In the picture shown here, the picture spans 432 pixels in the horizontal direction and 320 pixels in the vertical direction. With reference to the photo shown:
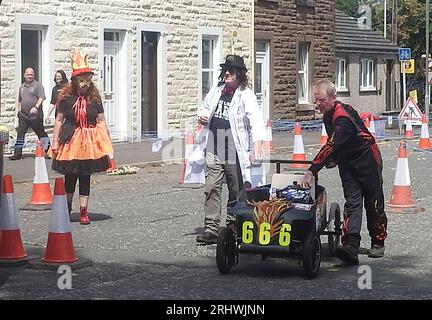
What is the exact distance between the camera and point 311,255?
790 centimetres

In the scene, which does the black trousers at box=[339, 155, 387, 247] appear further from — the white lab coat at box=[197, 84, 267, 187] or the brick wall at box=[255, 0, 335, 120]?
the brick wall at box=[255, 0, 335, 120]

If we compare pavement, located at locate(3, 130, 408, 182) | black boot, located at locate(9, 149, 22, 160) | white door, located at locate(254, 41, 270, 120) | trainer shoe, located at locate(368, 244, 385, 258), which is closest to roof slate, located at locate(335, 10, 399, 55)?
white door, located at locate(254, 41, 270, 120)

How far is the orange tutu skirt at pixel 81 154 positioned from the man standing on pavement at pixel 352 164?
3216 mm

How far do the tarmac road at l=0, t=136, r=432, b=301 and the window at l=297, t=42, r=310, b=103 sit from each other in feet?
63.0

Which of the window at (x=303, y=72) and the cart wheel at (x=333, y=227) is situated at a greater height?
the window at (x=303, y=72)

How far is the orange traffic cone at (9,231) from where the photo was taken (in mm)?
8570

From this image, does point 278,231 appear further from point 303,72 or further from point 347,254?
point 303,72

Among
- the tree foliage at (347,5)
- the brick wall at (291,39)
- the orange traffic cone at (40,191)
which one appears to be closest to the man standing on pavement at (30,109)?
the orange traffic cone at (40,191)

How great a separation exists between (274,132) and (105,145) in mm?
17680

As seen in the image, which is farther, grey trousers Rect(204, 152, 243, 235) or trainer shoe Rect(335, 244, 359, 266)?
grey trousers Rect(204, 152, 243, 235)

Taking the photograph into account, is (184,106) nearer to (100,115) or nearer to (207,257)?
(100,115)

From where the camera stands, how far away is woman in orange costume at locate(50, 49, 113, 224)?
10836mm

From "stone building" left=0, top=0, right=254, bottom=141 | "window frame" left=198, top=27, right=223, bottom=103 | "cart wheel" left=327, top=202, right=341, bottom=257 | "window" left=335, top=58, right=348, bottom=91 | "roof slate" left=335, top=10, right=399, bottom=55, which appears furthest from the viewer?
"roof slate" left=335, top=10, right=399, bottom=55

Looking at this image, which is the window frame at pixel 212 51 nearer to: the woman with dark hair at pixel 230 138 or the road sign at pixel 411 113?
the road sign at pixel 411 113
